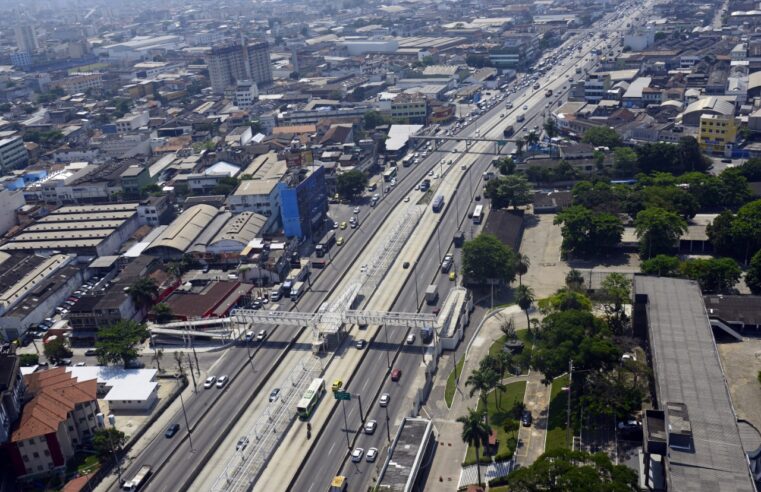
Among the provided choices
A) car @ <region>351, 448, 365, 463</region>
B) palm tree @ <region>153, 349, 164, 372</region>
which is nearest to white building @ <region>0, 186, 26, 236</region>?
palm tree @ <region>153, 349, 164, 372</region>

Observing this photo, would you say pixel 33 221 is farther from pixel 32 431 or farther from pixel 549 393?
pixel 549 393

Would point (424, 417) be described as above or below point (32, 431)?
below

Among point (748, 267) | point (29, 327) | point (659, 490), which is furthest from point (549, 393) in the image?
point (29, 327)

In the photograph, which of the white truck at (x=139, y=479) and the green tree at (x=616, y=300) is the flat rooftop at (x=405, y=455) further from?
the green tree at (x=616, y=300)

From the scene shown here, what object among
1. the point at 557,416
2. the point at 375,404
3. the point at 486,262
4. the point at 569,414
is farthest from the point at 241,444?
the point at 486,262

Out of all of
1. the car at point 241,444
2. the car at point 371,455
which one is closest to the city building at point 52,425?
the car at point 241,444

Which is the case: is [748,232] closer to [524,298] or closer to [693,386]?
[524,298]

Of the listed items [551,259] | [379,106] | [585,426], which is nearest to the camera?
[585,426]
